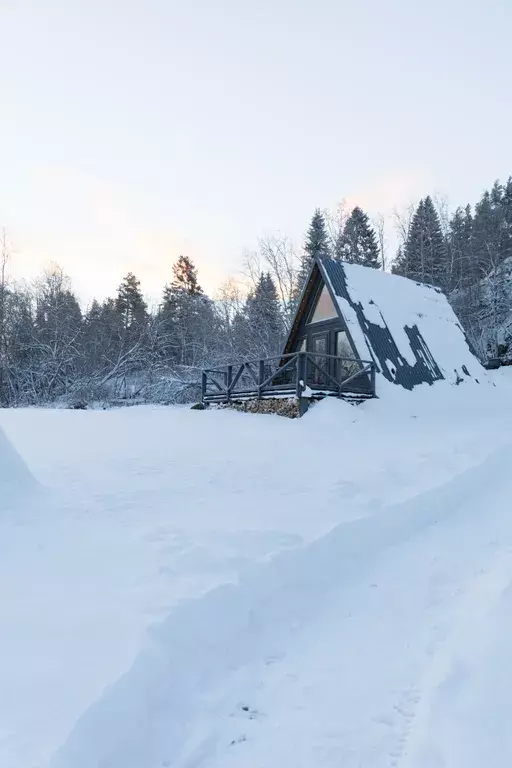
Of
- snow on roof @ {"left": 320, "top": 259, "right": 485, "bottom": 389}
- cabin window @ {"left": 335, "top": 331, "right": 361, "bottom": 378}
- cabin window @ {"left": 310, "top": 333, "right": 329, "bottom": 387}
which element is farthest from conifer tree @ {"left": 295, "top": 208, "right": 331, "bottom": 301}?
cabin window @ {"left": 335, "top": 331, "right": 361, "bottom": 378}

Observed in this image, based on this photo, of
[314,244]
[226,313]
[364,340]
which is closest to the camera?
[364,340]

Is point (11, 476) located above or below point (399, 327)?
below

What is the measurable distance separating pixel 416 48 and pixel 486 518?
37.1 feet

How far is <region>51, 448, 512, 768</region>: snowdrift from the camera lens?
7.09ft

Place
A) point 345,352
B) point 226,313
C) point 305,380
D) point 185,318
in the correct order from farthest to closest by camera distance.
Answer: point 185,318 < point 226,313 < point 345,352 < point 305,380

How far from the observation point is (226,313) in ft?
115

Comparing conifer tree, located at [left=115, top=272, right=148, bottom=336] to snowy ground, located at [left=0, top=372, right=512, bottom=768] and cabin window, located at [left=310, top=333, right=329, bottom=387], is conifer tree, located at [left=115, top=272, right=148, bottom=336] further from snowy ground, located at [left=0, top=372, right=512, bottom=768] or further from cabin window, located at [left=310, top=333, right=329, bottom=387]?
snowy ground, located at [left=0, top=372, right=512, bottom=768]

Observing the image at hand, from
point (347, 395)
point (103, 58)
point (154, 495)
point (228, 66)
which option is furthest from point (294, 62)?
point (154, 495)

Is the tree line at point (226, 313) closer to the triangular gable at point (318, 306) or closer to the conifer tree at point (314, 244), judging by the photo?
the conifer tree at point (314, 244)

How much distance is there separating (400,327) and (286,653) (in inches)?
559

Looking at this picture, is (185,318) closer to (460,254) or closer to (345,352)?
(460,254)

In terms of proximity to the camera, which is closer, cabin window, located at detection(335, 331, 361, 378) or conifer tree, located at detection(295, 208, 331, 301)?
cabin window, located at detection(335, 331, 361, 378)

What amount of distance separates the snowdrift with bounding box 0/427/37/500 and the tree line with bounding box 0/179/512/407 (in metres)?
17.7

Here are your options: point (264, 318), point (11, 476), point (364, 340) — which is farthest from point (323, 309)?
point (264, 318)
